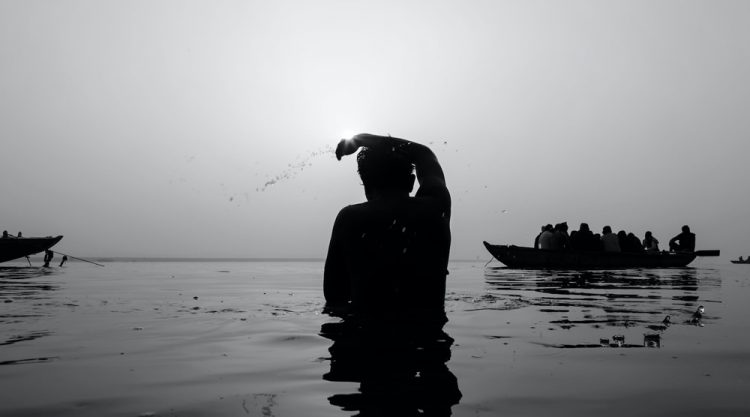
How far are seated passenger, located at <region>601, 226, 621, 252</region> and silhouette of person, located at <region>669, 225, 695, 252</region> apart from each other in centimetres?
566

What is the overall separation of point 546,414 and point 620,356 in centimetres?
161

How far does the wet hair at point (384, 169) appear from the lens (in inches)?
148

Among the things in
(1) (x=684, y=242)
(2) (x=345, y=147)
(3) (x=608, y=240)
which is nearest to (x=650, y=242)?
(1) (x=684, y=242)

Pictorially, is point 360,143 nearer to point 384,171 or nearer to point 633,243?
point 384,171

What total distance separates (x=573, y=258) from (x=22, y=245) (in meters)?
23.3

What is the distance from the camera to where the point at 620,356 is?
348 centimetres

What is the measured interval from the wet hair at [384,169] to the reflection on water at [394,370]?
0.98 m

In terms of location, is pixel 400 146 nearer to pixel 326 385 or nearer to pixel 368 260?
pixel 368 260

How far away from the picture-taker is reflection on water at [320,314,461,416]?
2.19 meters

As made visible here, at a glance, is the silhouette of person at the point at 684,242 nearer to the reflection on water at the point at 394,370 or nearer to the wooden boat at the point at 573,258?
the wooden boat at the point at 573,258

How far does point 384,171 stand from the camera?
3768mm

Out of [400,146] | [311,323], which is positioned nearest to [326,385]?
[400,146]

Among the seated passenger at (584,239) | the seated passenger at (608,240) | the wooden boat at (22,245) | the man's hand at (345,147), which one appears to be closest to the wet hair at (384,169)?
the man's hand at (345,147)

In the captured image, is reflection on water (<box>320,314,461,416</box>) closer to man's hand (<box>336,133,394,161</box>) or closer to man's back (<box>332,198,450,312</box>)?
man's back (<box>332,198,450,312</box>)
